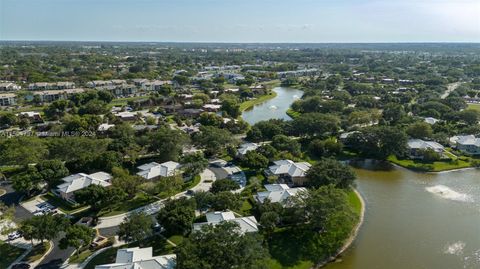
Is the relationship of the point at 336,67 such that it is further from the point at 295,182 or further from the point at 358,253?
the point at 358,253

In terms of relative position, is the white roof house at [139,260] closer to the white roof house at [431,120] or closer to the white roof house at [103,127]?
the white roof house at [103,127]

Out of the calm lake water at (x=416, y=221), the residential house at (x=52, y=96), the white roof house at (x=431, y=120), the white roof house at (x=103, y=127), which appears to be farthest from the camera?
the residential house at (x=52, y=96)

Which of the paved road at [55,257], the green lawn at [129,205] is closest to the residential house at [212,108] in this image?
the green lawn at [129,205]

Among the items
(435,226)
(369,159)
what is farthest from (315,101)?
(435,226)

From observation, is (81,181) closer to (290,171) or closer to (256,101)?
(290,171)

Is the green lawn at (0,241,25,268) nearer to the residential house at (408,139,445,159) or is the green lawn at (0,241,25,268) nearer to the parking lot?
the parking lot

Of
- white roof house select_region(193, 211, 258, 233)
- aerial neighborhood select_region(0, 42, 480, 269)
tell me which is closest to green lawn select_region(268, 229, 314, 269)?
aerial neighborhood select_region(0, 42, 480, 269)

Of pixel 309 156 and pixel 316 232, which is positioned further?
pixel 309 156

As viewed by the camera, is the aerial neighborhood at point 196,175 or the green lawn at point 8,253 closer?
the green lawn at point 8,253
